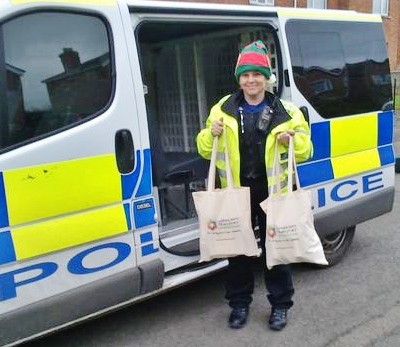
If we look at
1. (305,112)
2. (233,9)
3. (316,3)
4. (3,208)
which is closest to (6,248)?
(3,208)

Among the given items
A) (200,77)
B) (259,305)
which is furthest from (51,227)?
(200,77)

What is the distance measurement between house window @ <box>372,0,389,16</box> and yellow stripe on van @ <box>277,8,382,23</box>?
19.9 m

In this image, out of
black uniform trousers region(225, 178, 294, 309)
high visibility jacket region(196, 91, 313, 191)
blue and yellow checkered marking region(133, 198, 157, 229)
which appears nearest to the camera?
blue and yellow checkered marking region(133, 198, 157, 229)

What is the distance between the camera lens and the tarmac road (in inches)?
128

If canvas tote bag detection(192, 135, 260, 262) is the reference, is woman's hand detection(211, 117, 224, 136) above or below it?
above

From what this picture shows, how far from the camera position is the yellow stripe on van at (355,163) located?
13.1 ft

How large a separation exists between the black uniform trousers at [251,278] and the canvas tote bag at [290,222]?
170 mm

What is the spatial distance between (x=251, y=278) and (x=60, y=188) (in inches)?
55.0

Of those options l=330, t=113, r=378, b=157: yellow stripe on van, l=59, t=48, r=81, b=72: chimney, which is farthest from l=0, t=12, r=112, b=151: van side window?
l=330, t=113, r=378, b=157: yellow stripe on van

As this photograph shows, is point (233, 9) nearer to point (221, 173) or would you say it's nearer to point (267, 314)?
point (221, 173)

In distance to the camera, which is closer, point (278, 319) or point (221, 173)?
point (221, 173)

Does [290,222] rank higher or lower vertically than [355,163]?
lower

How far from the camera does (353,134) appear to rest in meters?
4.14

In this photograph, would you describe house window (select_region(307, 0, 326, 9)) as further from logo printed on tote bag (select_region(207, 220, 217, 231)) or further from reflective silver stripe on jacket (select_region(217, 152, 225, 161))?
logo printed on tote bag (select_region(207, 220, 217, 231))
